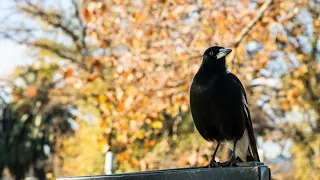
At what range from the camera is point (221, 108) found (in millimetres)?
3627

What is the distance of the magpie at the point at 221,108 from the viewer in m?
3.58

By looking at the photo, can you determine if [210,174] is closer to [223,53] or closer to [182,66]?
[223,53]

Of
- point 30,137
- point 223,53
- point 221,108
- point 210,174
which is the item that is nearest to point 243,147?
point 221,108

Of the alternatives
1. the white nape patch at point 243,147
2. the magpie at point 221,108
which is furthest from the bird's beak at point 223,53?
the white nape patch at point 243,147

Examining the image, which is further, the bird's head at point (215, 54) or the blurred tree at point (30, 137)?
the blurred tree at point (30, 137)

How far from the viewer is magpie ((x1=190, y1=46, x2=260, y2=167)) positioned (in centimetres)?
358

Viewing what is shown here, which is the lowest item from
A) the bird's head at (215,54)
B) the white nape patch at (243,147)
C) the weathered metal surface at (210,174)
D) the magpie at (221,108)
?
the weathered metal surface at (210,174)

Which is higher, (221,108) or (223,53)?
(223,53)

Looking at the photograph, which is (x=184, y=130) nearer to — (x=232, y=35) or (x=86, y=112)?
(x=86, y=112)

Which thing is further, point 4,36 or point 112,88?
point 4,36

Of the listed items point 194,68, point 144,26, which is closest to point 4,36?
point 144,26

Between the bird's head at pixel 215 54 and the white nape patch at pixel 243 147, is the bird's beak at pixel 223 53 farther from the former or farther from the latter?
the white nape patch at pixel 243 147

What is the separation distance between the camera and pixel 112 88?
8938mm

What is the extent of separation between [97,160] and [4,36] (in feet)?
12.1
